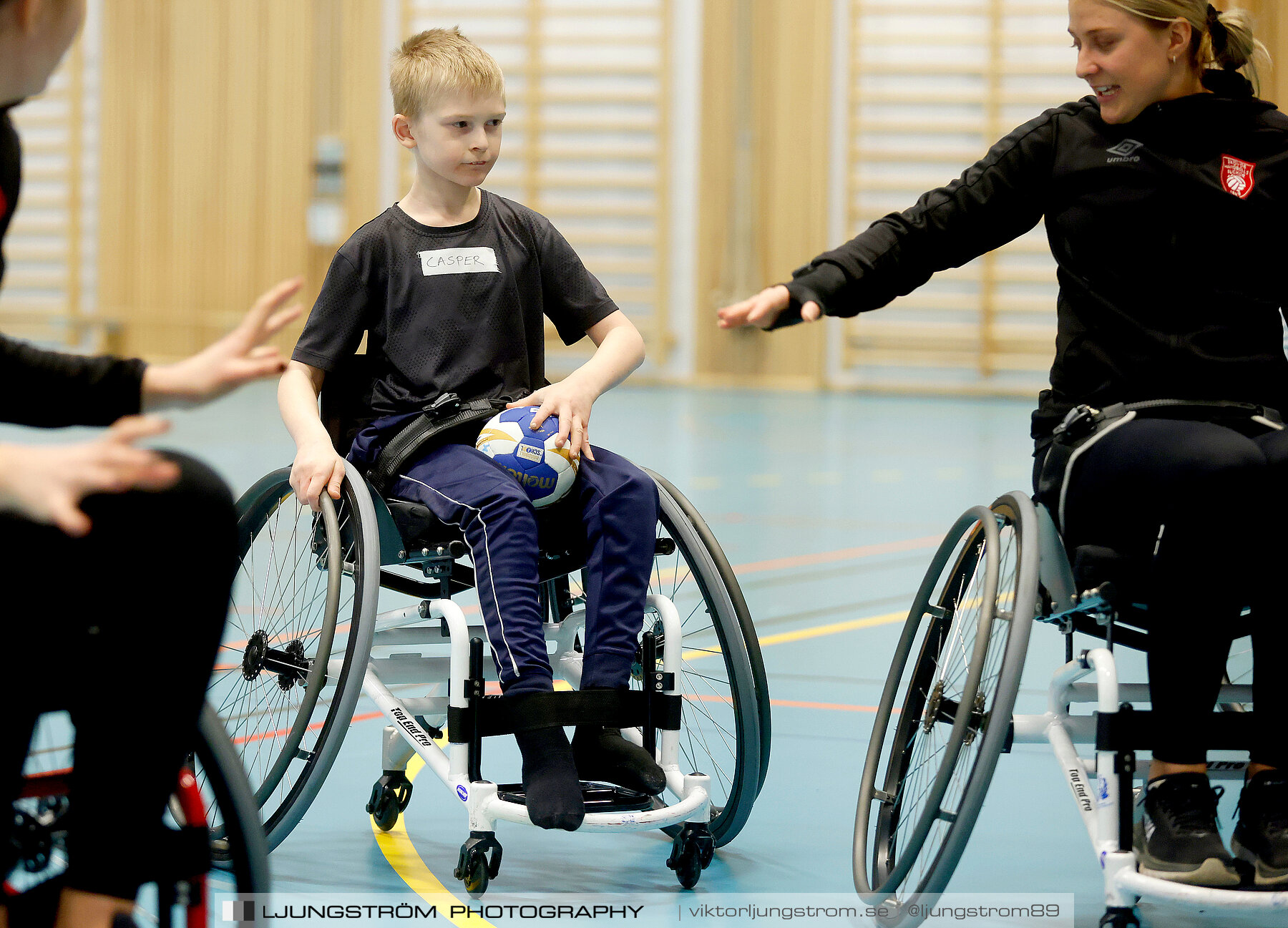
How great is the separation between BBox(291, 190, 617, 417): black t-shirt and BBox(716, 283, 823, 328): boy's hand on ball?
0.37 m


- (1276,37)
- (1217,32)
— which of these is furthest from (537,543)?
(1276,37)

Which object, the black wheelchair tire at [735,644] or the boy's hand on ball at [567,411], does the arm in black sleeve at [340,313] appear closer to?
the boy's hand on ball at [567,411]

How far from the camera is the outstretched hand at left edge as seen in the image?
3.80 ft

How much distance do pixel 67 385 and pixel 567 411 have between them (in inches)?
35.7

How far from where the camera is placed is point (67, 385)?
121cm

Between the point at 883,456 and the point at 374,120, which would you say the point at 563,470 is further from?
the point at 374,120

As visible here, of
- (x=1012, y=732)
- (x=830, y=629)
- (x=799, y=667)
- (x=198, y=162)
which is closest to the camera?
(x=1012, y=732)

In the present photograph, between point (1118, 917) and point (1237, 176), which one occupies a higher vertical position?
point (1237, 176)

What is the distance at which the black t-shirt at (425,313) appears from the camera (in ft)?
7.00

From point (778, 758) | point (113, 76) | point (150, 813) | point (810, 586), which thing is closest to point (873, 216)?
point (113, 76)

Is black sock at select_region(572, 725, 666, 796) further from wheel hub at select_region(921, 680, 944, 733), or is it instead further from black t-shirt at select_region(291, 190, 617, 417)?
black t-shirt at select_region(291, 190, 617, 417)

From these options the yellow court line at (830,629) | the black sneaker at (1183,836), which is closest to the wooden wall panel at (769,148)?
the yellow court line at (830,629)

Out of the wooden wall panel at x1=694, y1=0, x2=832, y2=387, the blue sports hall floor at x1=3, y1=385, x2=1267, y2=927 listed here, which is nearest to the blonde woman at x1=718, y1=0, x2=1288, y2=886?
the blue sports hall floor at x1=3, y1=385, x2=1267, y2=927

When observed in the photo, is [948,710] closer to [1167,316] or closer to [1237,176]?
[1167,316]
